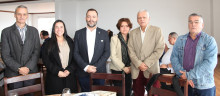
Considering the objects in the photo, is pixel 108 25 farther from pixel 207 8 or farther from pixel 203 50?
pixel 203 50

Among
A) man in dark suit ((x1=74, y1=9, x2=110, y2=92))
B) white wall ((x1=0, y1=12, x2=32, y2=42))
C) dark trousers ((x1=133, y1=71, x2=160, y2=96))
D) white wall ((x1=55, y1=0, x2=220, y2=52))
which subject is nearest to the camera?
man in dark suit ((x1=74, y1=9, x2=110, y2=92))

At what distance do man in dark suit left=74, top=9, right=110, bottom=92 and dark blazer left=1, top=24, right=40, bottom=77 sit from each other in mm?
638

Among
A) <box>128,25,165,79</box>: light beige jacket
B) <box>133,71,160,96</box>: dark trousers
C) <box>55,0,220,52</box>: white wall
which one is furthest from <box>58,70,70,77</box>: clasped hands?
<box>55,0,220,52</box>: white wall

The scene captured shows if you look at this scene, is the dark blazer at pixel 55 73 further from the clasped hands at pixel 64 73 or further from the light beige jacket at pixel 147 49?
the light beige jacket at pixel 147 49

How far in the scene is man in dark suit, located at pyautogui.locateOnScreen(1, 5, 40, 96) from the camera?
258 centimetres

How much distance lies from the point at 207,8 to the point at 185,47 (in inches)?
255

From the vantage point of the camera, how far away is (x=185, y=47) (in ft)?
7.14

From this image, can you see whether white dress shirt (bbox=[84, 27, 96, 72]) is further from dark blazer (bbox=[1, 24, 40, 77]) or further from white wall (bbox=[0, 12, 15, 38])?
white wall (bbox=[0, 12, 15, 38])

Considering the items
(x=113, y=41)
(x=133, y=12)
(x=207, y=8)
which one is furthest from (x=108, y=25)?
(x=113, y=41)

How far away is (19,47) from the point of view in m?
2.61

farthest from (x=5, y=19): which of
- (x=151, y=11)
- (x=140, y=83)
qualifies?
(x=140, y=83)

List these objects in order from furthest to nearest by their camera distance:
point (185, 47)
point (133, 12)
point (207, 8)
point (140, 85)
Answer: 1. point (133, 12)
2. point (207, 8)
3. point (140, 85)
4. point (185, 47)

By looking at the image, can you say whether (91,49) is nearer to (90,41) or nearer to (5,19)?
(90,41)

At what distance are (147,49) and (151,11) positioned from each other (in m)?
5.68
